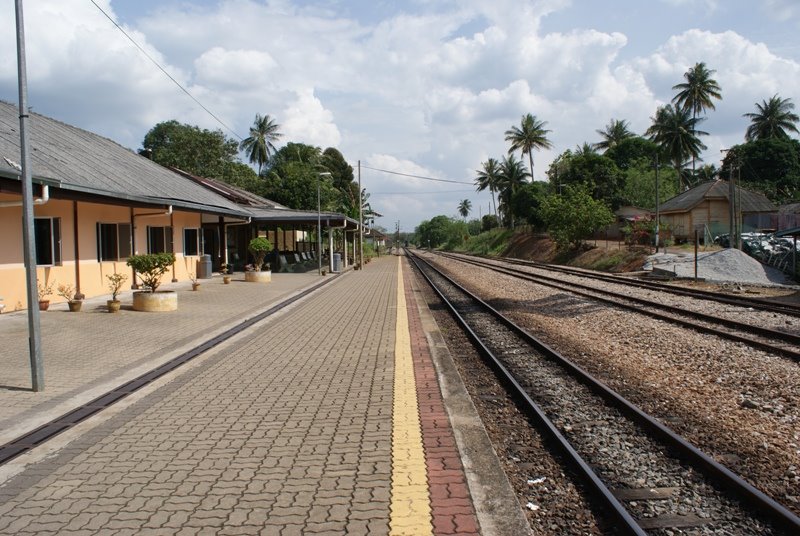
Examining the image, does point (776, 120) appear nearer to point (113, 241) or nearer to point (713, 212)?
point (713, 212)

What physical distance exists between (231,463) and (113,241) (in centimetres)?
1429

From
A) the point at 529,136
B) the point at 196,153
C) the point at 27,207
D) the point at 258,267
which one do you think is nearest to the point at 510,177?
the point at 529,136

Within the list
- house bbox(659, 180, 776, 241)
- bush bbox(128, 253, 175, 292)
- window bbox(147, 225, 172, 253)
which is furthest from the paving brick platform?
house bbox(659, 180, 776, 241)

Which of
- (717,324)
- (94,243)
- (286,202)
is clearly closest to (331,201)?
Result: (286,202)

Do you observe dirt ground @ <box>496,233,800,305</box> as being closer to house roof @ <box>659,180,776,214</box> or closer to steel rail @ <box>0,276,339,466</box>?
house roof @ <box>659,180,776,214</box>

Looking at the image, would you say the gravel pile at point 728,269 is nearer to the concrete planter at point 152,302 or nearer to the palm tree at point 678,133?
the concrete planter at point 152,302

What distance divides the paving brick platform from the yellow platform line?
20mm

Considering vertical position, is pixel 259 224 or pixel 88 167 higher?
pixel 88 167

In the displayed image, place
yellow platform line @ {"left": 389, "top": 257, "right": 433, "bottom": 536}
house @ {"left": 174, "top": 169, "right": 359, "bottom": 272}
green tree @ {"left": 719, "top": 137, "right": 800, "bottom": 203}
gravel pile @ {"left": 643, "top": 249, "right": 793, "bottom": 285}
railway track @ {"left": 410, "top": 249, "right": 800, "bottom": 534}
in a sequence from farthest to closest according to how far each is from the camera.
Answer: green tree @ {"left": 719, "top": 137, "right": 800, "bottom": 203}
house @ {"left": 174, "top": 169, "right": 359, "bottom": 272}
gravel pile @ {"left": 643, "top": 249, "right": 793, "bottom": 285}
railway track @ {"left": 410, "top": 249, "right": 800, "bottom": 534}
yellow platform line @ {"left": 389, "top": 257, "right": 433, "bottom": 536}

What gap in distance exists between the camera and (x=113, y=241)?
1702 cm

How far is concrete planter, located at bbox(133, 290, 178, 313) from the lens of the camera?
13547 millimetres

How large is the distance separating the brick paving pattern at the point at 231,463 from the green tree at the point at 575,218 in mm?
37151

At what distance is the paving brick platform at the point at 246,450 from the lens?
12.0 ft

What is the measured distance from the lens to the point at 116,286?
554 inches
